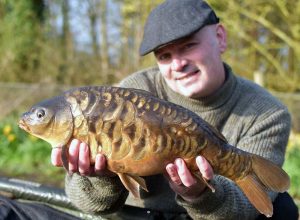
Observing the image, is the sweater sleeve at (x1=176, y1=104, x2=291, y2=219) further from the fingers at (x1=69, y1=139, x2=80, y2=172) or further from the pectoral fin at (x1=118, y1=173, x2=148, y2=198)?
the fingers at (x1=69, y1=139, x2=80, y2=172)

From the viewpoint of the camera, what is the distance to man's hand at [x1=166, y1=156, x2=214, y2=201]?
5.69 feet

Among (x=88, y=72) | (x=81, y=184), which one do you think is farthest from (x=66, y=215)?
(x=88, y=72)

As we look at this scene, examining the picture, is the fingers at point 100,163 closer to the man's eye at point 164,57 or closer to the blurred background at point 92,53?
the man's eye at point 164,57

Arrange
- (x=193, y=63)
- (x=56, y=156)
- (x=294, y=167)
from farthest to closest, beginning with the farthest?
(x=294, y=167)
(x=193, y=63)
(x=56, y=156)

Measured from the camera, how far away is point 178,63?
2227 mm

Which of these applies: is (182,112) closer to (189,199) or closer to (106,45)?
(189,199)

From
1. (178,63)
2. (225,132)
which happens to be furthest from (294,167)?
(178,63)

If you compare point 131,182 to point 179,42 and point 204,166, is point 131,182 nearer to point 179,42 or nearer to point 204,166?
point 204,166

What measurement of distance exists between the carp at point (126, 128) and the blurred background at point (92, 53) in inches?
104

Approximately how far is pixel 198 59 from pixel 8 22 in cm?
935

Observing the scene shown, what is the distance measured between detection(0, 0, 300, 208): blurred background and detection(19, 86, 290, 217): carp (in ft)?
8.67

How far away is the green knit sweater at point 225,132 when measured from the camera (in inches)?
87.1

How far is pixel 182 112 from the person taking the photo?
174 cm

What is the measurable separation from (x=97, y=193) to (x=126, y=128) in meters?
0.63
